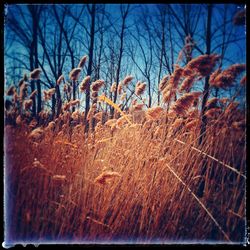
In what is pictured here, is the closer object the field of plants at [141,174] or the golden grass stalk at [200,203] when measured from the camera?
the golden grass stalk at [200,203]

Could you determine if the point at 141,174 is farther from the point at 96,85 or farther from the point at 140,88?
the point at 96,85

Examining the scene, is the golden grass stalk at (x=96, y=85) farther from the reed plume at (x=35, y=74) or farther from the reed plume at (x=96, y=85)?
the reed plume at (x=35, y=74)

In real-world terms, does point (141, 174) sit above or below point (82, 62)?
below

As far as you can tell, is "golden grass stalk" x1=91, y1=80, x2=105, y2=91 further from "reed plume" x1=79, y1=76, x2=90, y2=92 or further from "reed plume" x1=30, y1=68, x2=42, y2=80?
"reed plume" x1=30, y1=68, x2=42, y2=80

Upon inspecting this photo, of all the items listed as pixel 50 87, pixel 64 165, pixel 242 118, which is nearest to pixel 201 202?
pixel 242 118

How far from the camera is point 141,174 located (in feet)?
5.65

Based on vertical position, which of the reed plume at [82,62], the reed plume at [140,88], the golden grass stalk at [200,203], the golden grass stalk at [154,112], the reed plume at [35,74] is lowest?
the golden grass stalk at [200,203]

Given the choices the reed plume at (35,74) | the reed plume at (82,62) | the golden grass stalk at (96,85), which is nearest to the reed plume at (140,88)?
the golden grass stalk at (96,85)

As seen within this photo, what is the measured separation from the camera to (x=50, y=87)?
1.92m

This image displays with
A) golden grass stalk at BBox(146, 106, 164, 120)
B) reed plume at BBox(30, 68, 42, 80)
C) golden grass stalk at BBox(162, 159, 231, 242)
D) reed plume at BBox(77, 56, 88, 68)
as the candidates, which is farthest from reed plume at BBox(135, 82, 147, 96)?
reed plume at BBox(30, 68, 42, 80)

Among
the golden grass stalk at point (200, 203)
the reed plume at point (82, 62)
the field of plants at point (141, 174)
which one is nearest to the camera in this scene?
the golden grass stalk at point (200, 203)

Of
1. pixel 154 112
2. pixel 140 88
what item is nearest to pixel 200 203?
pixel 154 112

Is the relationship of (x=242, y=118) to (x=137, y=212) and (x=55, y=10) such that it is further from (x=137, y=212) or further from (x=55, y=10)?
(x=55, y=10)

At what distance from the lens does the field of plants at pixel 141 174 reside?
1.62 m
